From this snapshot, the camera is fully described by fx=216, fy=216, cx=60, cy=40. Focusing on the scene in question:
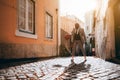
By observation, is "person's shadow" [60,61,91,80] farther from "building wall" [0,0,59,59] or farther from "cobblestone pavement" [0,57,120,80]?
"building wall" [0,0,59,59]

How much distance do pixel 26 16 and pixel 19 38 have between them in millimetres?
1550

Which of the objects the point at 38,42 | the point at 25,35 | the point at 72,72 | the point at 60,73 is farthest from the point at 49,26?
the point at 60,73

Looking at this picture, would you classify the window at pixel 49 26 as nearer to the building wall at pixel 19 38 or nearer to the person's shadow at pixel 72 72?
the building wall at pixel 19 38

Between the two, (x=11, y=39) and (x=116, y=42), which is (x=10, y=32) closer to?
(x=11, y=39)

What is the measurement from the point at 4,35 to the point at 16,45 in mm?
942

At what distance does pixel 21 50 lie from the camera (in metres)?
8.99

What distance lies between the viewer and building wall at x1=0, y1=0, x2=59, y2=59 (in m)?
7.71

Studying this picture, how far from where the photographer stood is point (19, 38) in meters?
8.95

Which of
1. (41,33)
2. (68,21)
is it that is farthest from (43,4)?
(68,21)

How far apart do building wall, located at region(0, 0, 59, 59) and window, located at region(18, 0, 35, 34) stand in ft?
1.10

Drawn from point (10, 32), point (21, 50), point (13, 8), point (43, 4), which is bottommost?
point (21, 50)

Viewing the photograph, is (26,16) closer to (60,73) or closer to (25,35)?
(25,35)

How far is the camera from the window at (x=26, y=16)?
9393 mm

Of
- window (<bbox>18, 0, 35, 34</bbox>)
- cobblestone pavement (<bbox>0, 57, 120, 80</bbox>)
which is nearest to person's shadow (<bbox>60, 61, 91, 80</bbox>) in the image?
cobblestone pavement (<bbox>0, 57, 120, 80</bbox>)
